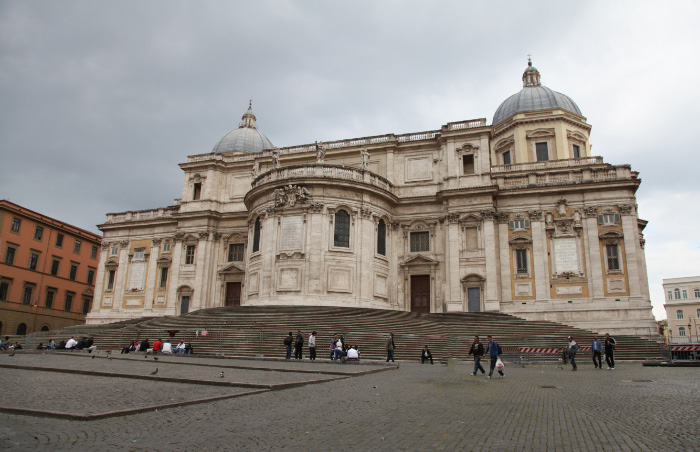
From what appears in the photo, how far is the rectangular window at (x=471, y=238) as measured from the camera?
3628 cm

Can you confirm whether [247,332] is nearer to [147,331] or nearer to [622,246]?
[147,331]

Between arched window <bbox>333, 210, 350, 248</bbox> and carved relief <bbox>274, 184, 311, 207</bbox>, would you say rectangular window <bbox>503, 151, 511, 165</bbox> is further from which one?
carved relief <bbox>274, 184, 311, 207</bbox>

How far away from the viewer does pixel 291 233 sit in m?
34.9

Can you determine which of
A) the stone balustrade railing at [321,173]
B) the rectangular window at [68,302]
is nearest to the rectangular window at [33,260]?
the rectangular window at [68,302]

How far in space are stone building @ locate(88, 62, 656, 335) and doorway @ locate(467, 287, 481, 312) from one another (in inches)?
3.8

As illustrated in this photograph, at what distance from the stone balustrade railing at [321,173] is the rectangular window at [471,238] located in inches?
290

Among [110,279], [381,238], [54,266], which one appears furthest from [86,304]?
[381,238]

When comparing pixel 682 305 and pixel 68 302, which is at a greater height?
pixel 682 305

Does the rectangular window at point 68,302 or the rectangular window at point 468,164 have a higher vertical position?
the rectangular window at point 468,164

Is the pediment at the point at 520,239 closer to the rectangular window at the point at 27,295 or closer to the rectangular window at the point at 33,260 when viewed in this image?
the rectangular window at the point at 27,295

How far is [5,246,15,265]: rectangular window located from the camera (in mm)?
47375

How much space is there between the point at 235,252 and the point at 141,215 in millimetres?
11255

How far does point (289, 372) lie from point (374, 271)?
20.1 meters

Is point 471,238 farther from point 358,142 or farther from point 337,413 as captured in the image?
point 337,413
